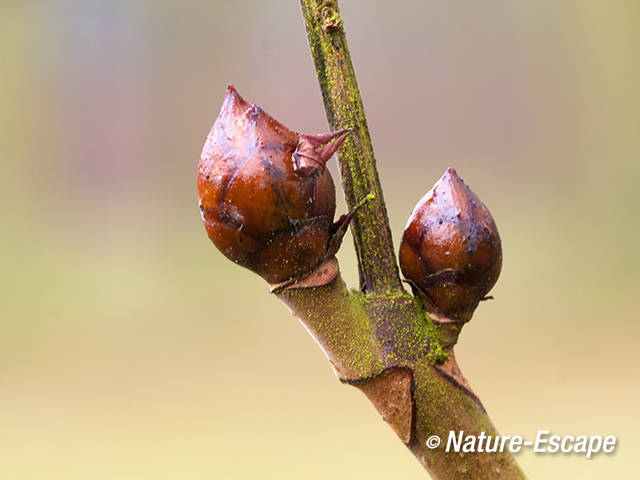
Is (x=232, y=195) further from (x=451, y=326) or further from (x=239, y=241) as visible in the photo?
(x=451, y=326)

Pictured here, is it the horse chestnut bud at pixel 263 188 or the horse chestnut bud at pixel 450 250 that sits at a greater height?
the horse chestnut bud at pixel 263 188

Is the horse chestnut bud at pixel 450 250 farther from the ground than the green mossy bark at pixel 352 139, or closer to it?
closer to it

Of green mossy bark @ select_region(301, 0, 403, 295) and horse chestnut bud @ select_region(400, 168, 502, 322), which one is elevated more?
green mossy bark @ select_region(301, 0, 403, 295)

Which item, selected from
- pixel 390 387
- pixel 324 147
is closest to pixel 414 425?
pixel 390 387
